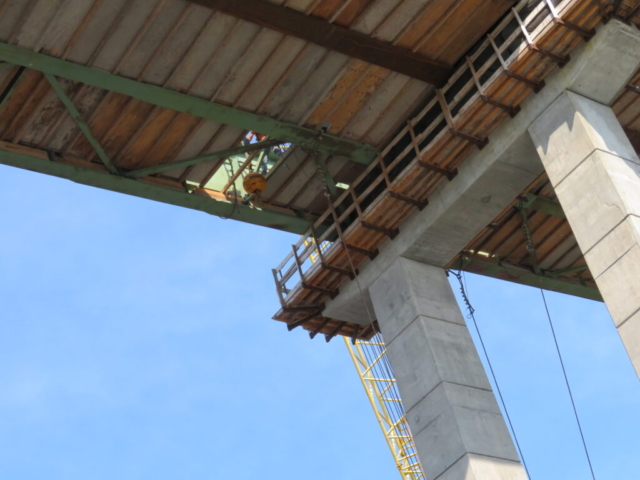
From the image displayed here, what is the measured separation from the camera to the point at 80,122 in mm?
22594

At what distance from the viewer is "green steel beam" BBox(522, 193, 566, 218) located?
2578cm

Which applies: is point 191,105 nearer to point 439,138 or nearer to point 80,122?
point 80,122

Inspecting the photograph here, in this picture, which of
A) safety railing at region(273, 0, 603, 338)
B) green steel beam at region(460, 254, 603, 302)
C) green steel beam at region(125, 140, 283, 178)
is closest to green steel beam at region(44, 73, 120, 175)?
green steel beam at region(125, 140, 283, 178)

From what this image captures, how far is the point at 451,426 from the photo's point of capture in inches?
834

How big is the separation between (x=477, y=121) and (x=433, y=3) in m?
2.61

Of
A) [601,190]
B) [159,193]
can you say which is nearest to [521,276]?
[601,190]

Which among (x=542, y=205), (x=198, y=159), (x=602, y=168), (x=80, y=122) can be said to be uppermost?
(x=80, y=122)

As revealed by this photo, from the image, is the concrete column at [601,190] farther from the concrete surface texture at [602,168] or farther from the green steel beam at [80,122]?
the green steel beam at [80,122]

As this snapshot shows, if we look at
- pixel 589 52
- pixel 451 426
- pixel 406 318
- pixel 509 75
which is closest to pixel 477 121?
pixel 509 75

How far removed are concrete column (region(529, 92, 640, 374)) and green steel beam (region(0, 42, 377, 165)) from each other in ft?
16.6

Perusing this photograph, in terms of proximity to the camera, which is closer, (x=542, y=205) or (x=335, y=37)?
(x=335, y=37)

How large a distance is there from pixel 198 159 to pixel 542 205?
8722 mm

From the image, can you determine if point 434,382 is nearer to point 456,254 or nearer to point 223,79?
point 456,254

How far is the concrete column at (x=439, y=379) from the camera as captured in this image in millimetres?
20984
